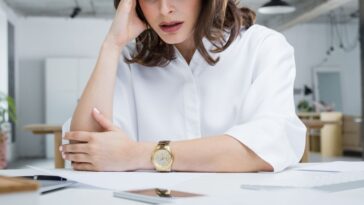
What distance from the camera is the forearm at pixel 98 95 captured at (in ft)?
4.38

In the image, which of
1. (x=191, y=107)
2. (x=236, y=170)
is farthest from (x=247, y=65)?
(x=236, y=170)

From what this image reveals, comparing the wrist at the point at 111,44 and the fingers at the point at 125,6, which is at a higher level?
the fingers at the point at 125,6

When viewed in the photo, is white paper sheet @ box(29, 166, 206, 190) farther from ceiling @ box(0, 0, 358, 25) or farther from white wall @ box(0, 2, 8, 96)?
white wall @ box(0, 2, 8, 96)

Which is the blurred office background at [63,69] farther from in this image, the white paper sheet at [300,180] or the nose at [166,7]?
the white paper sheet at [300,180]

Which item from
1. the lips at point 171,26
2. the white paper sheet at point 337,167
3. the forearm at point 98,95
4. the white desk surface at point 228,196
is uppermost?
the lips at point 171,26

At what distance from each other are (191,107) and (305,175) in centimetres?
49

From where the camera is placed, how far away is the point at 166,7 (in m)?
1.31

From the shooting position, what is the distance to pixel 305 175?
1020mm

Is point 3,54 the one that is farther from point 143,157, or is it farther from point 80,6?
point 143,157

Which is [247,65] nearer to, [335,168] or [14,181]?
[335,168]

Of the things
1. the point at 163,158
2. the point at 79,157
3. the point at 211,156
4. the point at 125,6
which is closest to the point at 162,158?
the point at 163,158

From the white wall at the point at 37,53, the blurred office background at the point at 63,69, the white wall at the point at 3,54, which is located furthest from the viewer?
the white wall at the point at 37,53

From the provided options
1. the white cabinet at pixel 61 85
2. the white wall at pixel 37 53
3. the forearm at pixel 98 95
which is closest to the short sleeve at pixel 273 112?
the forearm at pixel 98 95

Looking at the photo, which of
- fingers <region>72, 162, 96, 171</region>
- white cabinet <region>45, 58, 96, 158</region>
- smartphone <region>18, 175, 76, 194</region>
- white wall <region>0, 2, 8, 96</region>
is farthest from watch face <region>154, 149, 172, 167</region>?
white cabinet <region>45, 58, 96, 158</region>
